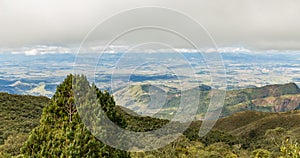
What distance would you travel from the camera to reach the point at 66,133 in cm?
1328

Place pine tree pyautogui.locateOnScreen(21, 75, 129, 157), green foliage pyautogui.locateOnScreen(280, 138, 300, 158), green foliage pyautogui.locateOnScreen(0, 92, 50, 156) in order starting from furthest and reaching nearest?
green foliage pyautogui.locateOnScreen(0, 92, 50, 156) < green foliage pyautogui.locateOnScreen(280, 138, 300, 158) < pine tree pyautogui.locateOnScreen(21, 75, 129, 157)

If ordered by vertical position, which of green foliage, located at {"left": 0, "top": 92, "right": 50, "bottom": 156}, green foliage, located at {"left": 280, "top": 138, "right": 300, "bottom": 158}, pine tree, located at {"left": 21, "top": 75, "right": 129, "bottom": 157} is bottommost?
green foliage, located at {"left": 0, "top": 92, "right": 50, "bottom": 156}

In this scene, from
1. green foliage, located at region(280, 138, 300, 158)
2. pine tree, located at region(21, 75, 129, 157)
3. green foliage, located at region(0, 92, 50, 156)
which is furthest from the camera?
green foliage, located at region(0, 92, 50, 156)

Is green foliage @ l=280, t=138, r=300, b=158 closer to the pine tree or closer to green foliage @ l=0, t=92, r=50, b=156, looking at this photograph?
the pine tree

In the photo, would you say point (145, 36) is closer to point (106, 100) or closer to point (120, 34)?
point (120, 34)

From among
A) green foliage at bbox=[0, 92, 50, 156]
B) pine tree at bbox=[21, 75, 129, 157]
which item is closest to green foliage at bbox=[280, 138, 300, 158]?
pine tree at bbox=[21, 75, 129, 157]

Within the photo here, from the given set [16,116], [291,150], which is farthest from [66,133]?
[16,116]

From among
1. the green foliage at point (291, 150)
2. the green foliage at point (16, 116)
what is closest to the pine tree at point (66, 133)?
the green foliage at point (291, 150)

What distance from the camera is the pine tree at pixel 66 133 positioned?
1259cm

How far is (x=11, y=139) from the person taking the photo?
42.0m

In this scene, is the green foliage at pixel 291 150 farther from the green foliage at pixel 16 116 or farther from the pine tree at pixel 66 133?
the green foliage at pixel 16 116

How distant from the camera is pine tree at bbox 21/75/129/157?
1259 centimetres

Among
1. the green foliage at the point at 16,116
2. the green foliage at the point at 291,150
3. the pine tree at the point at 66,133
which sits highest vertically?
the pine tree at the point at 66,133

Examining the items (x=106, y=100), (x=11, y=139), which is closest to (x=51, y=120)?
(x=106, y=100)
